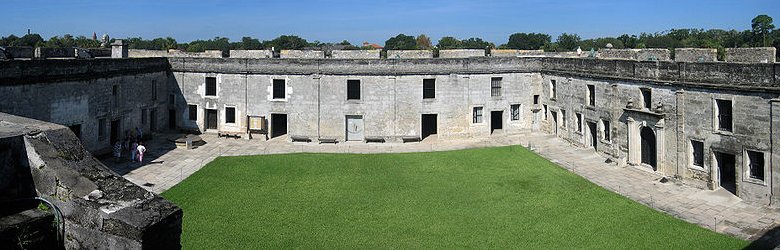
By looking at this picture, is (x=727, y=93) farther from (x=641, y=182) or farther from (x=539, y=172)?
(x=539, y=172)

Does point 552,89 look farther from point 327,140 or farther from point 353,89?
point 327,140

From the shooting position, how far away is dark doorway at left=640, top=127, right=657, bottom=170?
23.8 m

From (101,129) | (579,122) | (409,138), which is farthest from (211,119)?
(579,122)

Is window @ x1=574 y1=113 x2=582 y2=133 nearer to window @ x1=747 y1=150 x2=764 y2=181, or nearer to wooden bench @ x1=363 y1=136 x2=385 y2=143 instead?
window @ x1=747 y1=150 x2=764 y2=181

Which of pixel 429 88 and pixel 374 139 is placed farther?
pixel 429 88

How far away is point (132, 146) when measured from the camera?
26.3m

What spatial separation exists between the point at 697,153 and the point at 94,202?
21525mm

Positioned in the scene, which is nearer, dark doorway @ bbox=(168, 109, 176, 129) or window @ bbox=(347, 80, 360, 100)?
window @ bbox=(347, 80, 360, 100)

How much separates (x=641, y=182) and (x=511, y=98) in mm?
11974

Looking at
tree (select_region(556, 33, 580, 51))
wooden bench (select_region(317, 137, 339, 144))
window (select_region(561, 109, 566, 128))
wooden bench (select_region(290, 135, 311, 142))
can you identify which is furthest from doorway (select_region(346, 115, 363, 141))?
tree (select_region(556, 33, 580, 51))

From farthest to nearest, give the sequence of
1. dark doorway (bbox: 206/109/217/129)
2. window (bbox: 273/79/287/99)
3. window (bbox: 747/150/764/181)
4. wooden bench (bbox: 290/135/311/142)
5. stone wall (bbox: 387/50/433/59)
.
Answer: stone wall (bbox: 387/50/433/59) < dark doorway (bbox: 206/109/217/129) < window (bbox: 273/79/287/99) < wooden bench (bbox: 290/135/311/142) < window (bbox: 747/150/764/181)

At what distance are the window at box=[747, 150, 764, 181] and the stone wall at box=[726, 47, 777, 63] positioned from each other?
16.4 feet

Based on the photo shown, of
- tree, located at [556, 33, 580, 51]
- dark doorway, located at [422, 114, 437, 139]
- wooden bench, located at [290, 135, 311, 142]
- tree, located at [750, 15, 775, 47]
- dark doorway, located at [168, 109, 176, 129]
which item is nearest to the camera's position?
wooden bench, located at [290, 135, 311, 142]

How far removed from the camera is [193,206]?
1794 cm
